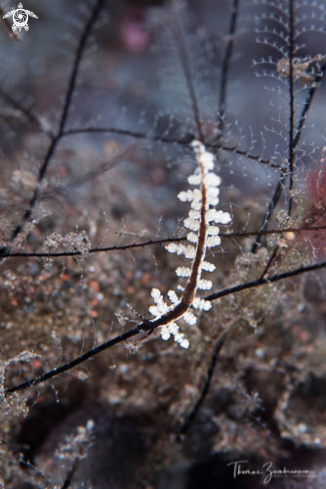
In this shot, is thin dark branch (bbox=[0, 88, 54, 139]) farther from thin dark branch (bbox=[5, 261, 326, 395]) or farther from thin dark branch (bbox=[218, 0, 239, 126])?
thin dark branch (bbox=[218, 0, 239, 126])

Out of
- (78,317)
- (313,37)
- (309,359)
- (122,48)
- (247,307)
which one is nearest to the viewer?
(247,307)

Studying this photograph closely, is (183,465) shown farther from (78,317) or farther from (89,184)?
(89,184)

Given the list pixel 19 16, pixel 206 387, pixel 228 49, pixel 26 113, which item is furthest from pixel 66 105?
pixel 206 387

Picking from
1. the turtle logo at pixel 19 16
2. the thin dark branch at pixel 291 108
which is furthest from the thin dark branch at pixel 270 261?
the turtle logo at pixel 19 16

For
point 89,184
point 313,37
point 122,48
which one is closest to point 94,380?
point 89,184

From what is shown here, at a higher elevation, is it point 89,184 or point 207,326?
point 89,184

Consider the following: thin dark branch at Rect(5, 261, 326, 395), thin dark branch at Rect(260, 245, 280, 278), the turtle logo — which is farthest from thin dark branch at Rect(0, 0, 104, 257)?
thin dark branch at Rect(260, 245, 280, 278)
